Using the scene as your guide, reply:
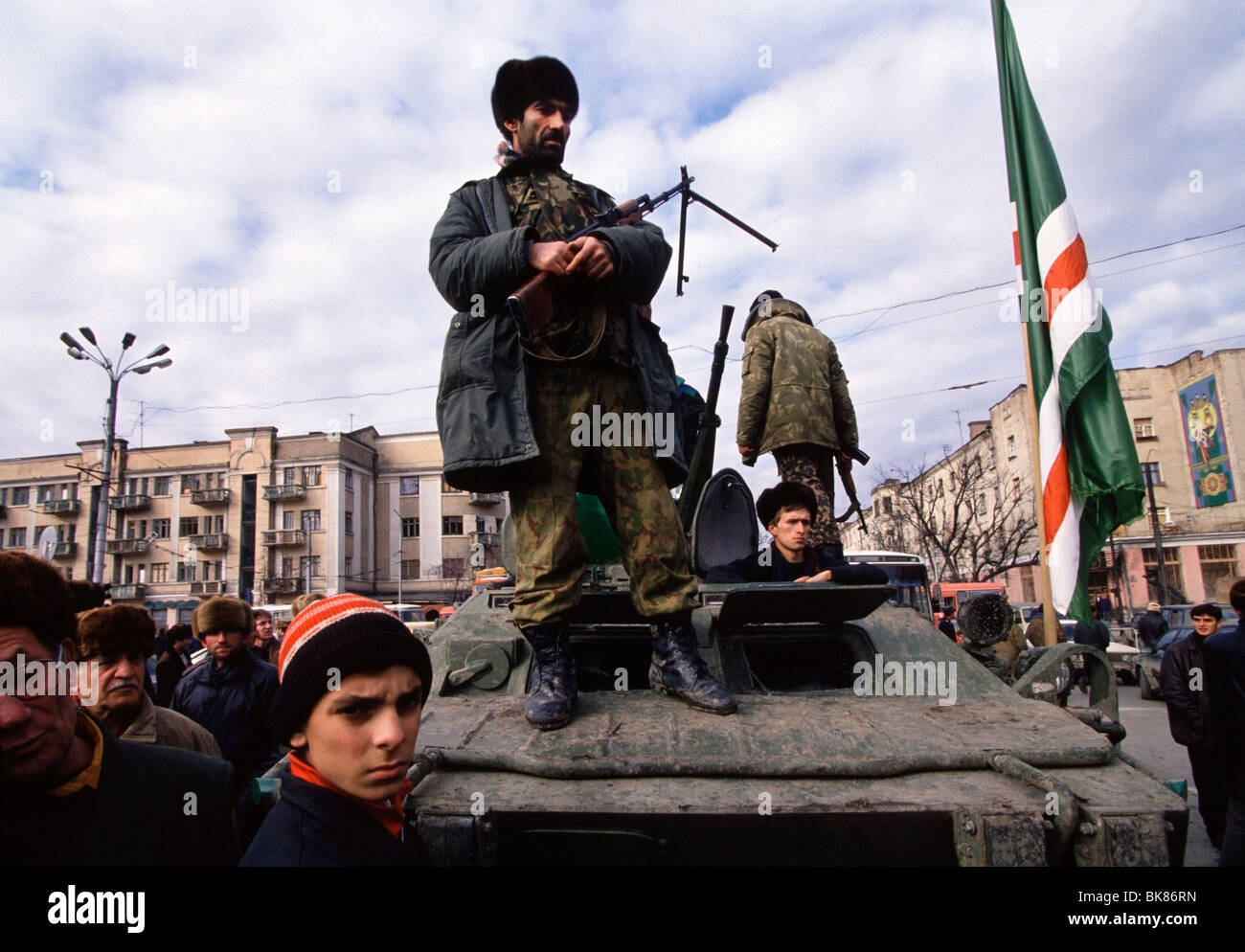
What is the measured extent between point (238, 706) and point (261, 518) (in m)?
49.4

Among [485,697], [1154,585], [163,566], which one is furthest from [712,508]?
[163,566]

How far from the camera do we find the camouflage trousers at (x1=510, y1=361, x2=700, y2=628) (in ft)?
9.32

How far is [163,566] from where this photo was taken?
165ft

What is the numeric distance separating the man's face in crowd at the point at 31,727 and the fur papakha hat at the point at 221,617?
294 centimetres

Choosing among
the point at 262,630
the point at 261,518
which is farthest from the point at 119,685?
the point at 261,518

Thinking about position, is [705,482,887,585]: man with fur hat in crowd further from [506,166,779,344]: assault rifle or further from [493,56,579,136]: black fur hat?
[493,56,579,136]: black fur hat

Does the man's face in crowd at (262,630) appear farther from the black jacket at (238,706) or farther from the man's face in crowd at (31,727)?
the man's face in crowd at (31,727)

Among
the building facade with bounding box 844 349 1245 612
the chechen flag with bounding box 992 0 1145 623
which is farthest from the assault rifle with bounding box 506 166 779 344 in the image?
the building facade with bounding box 844 349 1245 612

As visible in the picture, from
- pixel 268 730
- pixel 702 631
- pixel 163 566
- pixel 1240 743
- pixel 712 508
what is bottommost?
pixel 1240 743

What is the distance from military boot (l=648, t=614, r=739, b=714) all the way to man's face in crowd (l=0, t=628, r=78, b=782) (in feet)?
5.50

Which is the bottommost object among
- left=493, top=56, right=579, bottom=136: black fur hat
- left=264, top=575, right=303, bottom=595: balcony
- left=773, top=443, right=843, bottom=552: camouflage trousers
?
left=773, top=443, right=843, bottom=552: camouflage trousers
